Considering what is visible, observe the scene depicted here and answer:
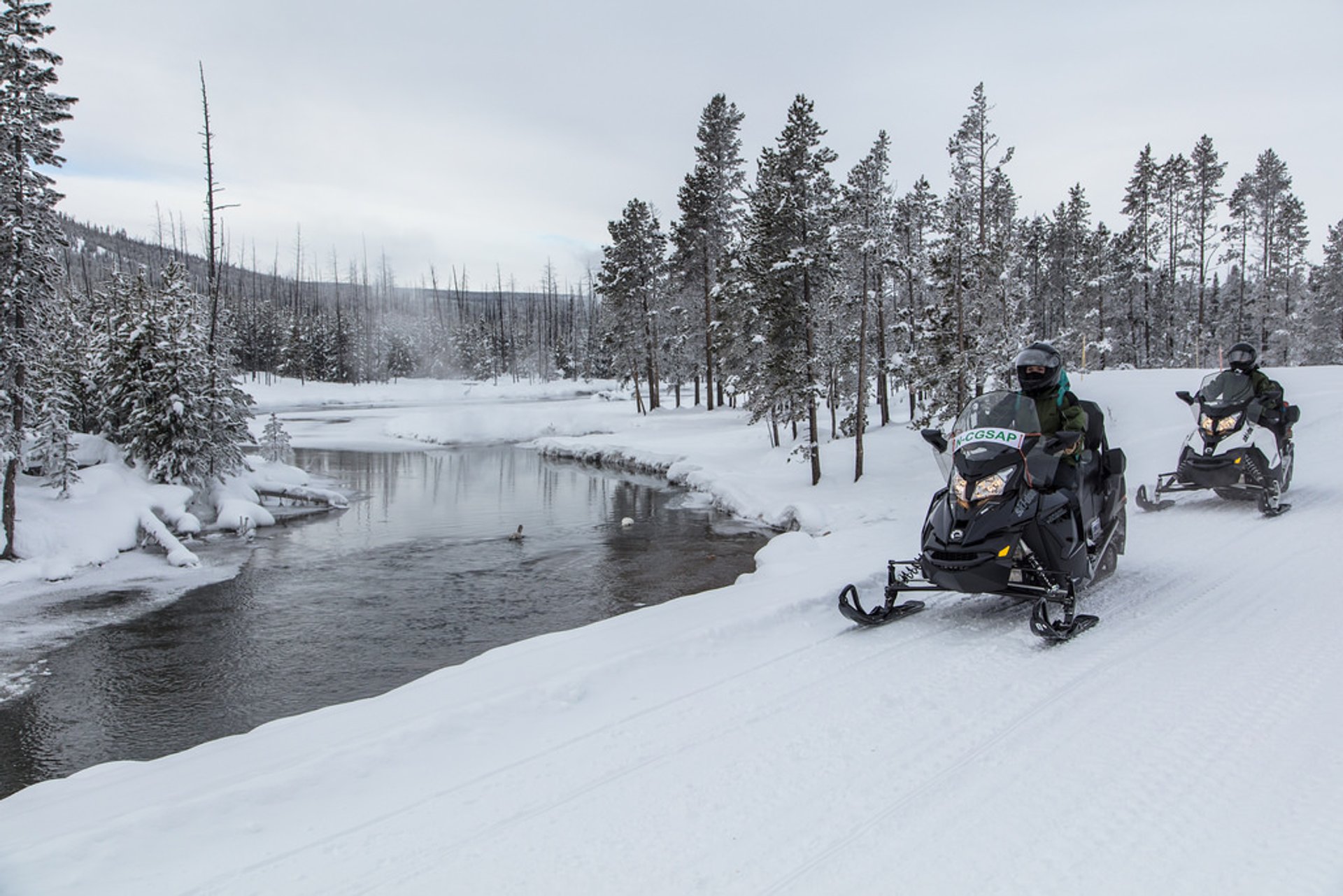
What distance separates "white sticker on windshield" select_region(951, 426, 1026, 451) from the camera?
630 centimetres

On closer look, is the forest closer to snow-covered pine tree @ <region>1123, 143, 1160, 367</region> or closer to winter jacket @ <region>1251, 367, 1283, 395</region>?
snow-covered pine tree @ <region>1123, 143, 1160, 367</region>

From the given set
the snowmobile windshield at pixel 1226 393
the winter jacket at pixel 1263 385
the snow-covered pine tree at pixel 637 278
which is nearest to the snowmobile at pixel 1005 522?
the snowmobile windshield at pixel 1226 393

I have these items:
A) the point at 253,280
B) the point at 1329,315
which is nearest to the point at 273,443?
the point at 1329,315

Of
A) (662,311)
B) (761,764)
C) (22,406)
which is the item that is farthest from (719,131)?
(761,764)

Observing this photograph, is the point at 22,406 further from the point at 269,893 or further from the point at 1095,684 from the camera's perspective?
the point at 1095,684

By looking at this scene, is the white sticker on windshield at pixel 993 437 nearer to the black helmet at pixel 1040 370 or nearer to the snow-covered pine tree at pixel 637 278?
the black helmet at pixel 1040 370

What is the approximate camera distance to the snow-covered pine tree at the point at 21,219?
16.6 metres

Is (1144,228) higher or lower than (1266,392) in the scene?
higher

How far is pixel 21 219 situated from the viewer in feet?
54.9

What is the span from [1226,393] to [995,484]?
26.0 ft

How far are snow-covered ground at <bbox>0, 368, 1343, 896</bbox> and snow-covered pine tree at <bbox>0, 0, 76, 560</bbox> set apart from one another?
16.0 metres

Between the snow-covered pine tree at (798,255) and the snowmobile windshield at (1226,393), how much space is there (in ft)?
38.2

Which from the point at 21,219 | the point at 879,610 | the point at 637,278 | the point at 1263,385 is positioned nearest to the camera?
the point at 879,610

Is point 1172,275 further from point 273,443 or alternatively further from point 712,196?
point 273,443
